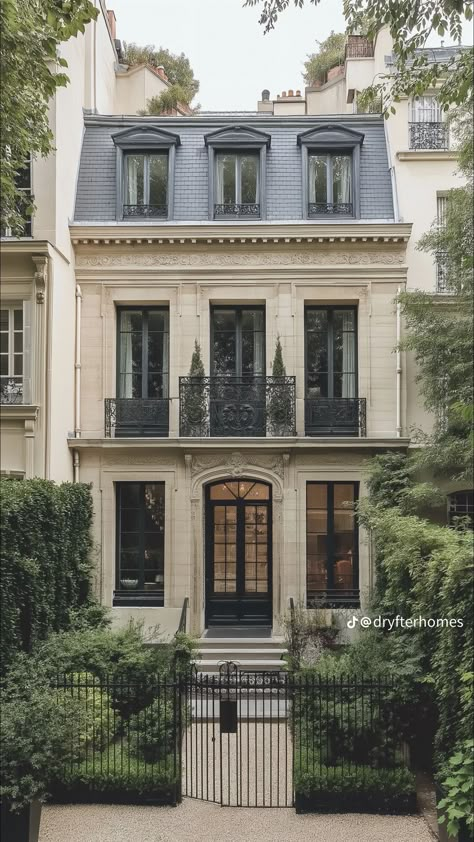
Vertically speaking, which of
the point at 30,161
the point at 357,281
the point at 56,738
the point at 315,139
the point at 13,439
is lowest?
the point at 56,738

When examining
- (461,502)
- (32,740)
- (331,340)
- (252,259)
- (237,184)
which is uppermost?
(237,184)

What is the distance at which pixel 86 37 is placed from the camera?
51.8 ft

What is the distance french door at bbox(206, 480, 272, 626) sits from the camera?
14641mm

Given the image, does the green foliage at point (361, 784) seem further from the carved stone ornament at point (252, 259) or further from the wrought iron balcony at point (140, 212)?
the wrought iron balcony at point (140, 212)

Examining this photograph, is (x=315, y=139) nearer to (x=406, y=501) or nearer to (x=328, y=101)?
(x=328, y=101)

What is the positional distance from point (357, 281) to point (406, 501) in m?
4.72

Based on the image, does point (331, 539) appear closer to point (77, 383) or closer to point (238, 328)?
point (238, 328)

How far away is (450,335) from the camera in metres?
12.0

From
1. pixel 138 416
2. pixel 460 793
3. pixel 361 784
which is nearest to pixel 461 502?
pixel 138 416

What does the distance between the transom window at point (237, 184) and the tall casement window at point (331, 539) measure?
6.12m

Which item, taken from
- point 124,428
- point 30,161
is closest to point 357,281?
point 124,428

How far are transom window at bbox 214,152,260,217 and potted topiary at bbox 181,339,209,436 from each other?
329 cm

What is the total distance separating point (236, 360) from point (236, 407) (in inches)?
48.4

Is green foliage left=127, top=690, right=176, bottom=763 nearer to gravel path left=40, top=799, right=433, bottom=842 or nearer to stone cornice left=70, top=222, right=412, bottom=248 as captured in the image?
gravel path left=40, top=799, right=433, bottom=842
